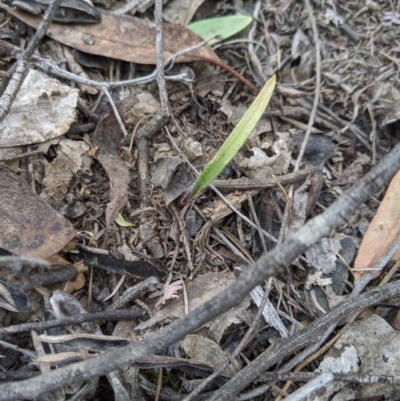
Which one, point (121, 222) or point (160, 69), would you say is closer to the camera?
point (121, 222)

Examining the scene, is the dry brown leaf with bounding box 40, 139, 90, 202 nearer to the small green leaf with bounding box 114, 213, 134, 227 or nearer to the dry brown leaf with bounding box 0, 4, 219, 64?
the small green leaf with bounding box 114, 213, 134, 227

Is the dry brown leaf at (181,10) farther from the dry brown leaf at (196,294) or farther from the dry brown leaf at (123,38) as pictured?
the dry brown leaf at (196,294)

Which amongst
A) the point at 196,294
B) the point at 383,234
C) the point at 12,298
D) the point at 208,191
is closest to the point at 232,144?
the point at 208,191

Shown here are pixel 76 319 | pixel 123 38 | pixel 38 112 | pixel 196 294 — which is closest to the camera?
pixel 76 319

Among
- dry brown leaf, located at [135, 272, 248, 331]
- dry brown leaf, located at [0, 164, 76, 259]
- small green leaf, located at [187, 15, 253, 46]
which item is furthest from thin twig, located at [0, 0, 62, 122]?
dry brown leaf, located at [135, 272, 248, 331]

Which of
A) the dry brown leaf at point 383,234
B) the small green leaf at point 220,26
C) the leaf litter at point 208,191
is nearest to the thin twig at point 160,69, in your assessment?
the leaf litter at point 208,191

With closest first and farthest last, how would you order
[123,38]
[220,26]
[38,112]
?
[38,112], [123,38], [220,26]

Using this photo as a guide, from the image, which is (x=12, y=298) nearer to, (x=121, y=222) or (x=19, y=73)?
(x=121, y=222)
